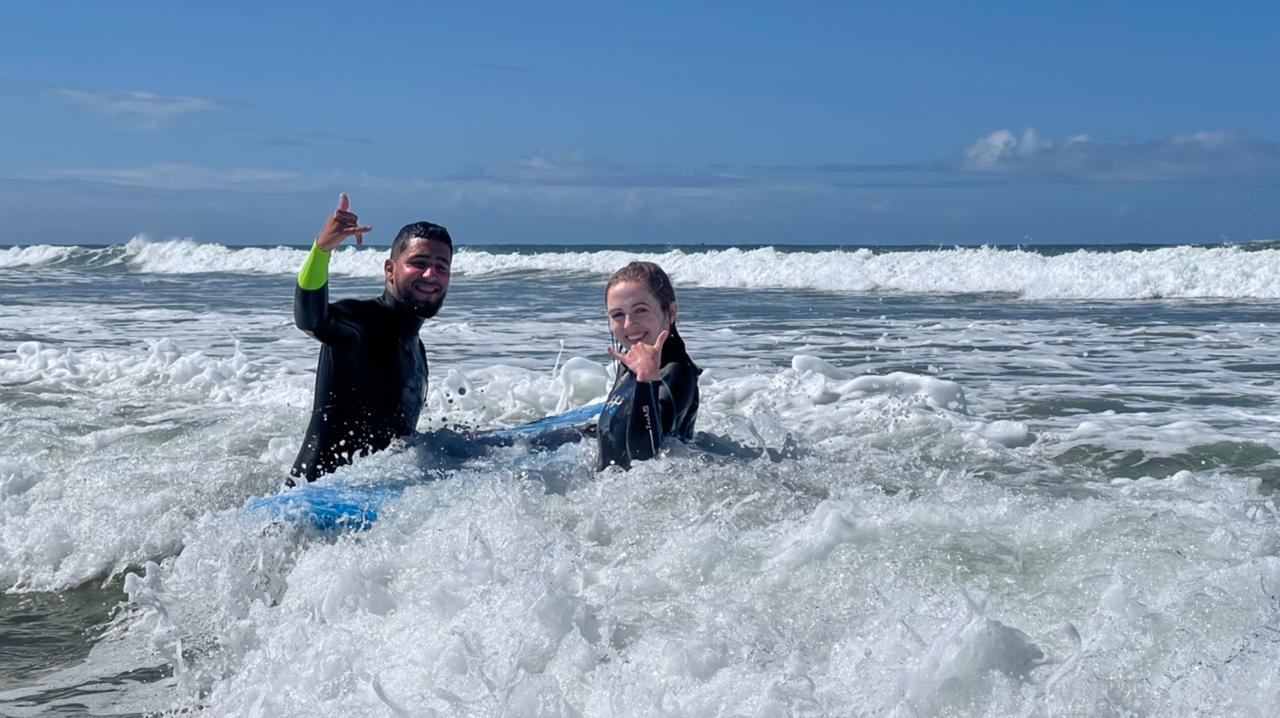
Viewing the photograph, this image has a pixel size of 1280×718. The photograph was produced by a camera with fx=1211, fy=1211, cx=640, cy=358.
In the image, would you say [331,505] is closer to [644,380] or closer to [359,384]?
[359,384]

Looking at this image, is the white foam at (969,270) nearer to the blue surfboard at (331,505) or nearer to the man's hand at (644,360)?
the man's hand at (644,360)

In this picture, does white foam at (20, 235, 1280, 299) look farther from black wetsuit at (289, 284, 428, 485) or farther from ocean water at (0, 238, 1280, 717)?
black wetsuit at (289, 284, 428, 485)

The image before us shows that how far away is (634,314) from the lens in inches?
191

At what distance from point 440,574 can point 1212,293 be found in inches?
857

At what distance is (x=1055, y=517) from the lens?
12.2ft

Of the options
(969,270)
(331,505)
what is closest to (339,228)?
(331,505)

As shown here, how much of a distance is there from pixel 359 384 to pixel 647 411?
138 centimetres

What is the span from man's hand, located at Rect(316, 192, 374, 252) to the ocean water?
0.94 meters

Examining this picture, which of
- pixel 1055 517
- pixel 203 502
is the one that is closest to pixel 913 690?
pixel 1055 517

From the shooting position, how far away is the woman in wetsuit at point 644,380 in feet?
15.4

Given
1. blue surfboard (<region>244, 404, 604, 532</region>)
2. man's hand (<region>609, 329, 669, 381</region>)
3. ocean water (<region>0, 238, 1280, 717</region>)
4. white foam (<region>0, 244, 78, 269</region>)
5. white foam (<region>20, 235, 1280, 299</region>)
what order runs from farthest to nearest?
white foam (<region>0, 244, 78, 269</region>), white foam (<region>20, 235, 1280, 299</region>), man's hand (<region>609, 329, 669, 381</region>), blue surfboard (<region>244, 404, 604, 532</region>), ocean water (<region>0, 238, 1280, 717</region>)

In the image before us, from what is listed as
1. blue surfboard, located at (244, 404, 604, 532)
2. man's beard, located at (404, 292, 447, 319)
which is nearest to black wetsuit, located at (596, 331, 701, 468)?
blue surfboard, located at (244, 404, 604, 532)

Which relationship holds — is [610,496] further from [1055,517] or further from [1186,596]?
[1186,596]

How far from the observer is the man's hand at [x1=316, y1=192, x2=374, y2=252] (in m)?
4.84
